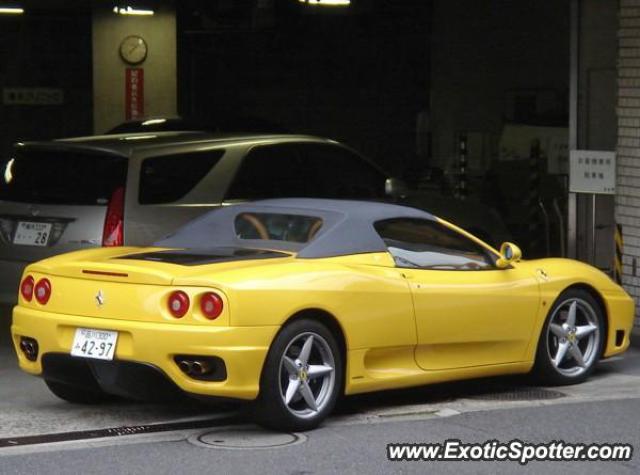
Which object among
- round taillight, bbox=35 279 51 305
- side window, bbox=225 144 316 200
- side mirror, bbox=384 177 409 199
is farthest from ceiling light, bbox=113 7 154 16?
round taillight, bbox=35 279 51 305

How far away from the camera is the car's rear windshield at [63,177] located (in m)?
10.9

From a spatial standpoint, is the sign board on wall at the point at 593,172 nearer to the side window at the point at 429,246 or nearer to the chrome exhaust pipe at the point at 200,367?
the side window at the point at 429,246

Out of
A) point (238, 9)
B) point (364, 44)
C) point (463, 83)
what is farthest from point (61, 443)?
point (364, 44)

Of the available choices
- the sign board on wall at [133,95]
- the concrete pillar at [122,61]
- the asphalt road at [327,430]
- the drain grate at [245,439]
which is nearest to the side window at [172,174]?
the asphalt road at [327,430]

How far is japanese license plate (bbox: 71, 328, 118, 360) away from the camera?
7.78 m

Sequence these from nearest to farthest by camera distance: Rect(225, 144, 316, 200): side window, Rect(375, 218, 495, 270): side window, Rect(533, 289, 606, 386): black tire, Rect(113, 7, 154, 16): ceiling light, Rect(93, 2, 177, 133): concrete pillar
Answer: Rect(375, 218, 495, 270): side window
Rect(533, 289, 606, 386): black tire
Rect(225, 144, 316, 200): side window
Rect(113, 7, 154, 16): ceiling light
Rect(93, 2, 177, 133): concrete pillar

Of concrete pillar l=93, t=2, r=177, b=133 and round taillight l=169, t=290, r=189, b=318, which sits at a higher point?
concrete pillar l=93, t=2, r=177, b=133

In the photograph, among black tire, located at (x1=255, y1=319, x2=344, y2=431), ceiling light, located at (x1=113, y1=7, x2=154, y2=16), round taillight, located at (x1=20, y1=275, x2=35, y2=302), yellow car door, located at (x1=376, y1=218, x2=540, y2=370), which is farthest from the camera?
ceiling light, located at (x1=113, y1=7, x2=154, y2=16)

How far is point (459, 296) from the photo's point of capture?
8789 millimetres

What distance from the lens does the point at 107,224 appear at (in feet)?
35.0

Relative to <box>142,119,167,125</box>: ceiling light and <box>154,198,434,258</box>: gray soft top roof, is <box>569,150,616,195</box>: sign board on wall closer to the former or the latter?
<box>154,198,434,258</box>: gray soft top roof

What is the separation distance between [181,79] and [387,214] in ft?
62.2

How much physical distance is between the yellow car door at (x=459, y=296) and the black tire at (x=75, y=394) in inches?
77.5

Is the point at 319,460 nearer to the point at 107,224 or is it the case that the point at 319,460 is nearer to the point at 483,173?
the point at 107,224
